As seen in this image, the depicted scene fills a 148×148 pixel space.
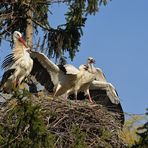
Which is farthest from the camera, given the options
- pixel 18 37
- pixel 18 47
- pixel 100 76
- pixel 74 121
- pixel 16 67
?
pixel 100 76

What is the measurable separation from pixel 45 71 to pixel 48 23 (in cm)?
168

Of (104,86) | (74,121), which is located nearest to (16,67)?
(104,86)

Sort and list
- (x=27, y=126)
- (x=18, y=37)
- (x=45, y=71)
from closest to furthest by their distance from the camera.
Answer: (x=27, y=126) < (x=45, y=71) < (x=18, y=37)

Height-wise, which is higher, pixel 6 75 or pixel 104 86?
pixel 104 86

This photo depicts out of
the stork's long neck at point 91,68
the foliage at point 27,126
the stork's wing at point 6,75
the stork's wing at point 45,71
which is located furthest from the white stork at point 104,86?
the foliage at point 27,126

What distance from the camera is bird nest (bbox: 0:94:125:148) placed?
11222 millimetres

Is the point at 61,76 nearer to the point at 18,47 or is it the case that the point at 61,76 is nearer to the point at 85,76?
the point at 85,76

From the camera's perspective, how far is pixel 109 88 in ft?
49.2

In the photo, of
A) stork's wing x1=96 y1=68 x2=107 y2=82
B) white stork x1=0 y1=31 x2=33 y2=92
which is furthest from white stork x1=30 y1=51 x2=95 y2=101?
stork's wing x1=96 y1=68 x2=107 y2=82

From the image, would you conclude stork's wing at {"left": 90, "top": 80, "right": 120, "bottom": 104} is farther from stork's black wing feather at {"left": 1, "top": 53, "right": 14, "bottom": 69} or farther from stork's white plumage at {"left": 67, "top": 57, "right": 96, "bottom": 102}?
stork's black wing feather at {"left": 1, "top": 53, "right": 14, "bottom": 69}

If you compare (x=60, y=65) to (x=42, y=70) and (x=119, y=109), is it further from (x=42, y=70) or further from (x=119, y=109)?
(x=119, y=109)

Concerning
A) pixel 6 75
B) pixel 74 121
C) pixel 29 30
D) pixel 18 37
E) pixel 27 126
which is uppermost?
Result: pixel 29 30

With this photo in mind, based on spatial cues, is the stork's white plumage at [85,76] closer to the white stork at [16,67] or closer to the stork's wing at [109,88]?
the stork's wing at [109,88]

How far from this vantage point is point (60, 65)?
1468 cm
